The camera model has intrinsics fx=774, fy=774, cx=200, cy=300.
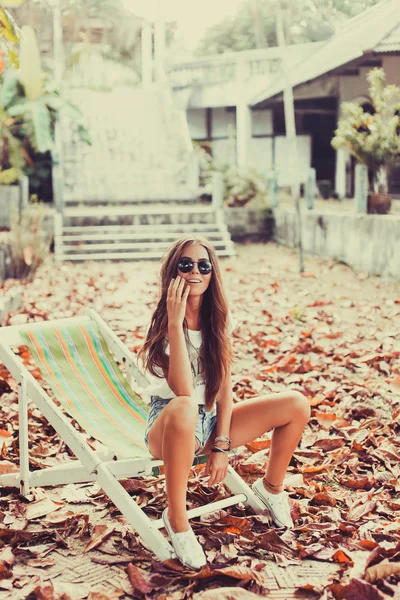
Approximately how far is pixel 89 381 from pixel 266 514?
0.89 metres

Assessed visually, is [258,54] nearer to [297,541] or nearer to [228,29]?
[228,29]

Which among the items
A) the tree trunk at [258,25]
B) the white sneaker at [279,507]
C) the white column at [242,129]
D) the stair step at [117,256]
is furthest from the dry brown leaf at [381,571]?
the white column at [242,129]

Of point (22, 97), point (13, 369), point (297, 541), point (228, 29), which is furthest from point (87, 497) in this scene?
point (228, 29)

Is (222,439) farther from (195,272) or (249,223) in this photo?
(249,223)

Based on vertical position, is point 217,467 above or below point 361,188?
below

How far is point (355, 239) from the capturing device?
951 centimetres

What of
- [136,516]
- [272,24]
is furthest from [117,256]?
[136,516]

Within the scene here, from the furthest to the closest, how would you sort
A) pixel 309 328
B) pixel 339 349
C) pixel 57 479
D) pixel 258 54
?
pixel 258 54 → pixel 309 328 → pixel 339 349 → pixel 57 479

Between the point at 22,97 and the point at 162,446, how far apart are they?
38.9 ft

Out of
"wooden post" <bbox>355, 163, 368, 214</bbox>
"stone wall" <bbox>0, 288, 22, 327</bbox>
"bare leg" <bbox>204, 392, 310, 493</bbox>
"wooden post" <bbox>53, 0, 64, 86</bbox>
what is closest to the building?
"wooden post" <bbox>355, 163, 368, 214</bbox>

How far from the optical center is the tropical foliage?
10114mm

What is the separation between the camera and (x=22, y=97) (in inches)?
520

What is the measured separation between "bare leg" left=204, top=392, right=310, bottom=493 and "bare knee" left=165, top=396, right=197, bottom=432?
316 millimetres

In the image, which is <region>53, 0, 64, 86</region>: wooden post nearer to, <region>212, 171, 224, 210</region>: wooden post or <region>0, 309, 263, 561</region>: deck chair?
<region>212, 171, 224, 210</region>: wooden post
